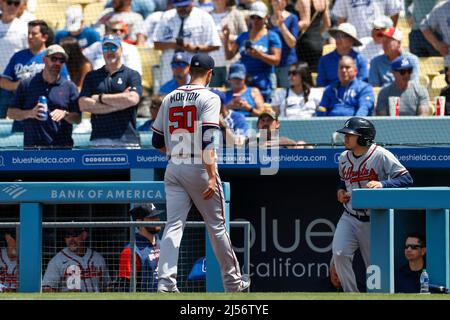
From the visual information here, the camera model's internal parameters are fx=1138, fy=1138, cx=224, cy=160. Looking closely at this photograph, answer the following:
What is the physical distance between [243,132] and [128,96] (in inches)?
47.2

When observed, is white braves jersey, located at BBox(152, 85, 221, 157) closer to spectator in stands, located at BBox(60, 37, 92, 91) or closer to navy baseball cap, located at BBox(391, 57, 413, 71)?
navy baseball cap, located at BBox(391, 57, 413, 71)

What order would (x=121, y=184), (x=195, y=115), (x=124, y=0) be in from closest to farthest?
1. (x=195, y=115)
2. (x=121, y=184)
3. (x=124, y=0)

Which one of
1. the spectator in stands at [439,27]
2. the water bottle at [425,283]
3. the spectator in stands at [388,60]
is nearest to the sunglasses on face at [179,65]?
the spectator in stands at [388,60]

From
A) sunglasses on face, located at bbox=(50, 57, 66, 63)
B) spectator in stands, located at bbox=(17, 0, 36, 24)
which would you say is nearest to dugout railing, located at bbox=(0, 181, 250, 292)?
sunglasses on face, located at bbox=(50, 57, 66, 63)

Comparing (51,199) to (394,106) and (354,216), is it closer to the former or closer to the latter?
(354,216)

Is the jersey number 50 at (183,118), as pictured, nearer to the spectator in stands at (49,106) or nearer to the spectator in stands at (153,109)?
the spectator in stands at (153,109)

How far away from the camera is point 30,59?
12406mm

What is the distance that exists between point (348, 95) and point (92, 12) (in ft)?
15.6

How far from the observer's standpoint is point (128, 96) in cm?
1102

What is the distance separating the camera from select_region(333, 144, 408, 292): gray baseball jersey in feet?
29.5
